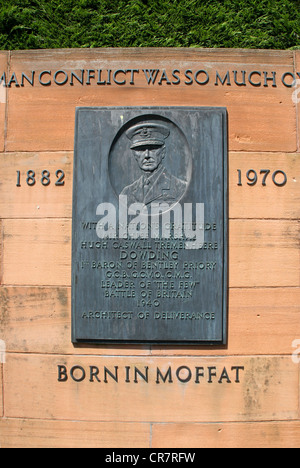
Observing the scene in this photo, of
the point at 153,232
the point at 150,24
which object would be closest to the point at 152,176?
the point at 153,232

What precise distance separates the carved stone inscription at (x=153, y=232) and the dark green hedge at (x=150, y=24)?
6.66 feet

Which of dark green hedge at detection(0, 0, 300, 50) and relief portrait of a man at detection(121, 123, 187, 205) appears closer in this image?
relief portrait of a man at detection(121, 123, 187, 205)

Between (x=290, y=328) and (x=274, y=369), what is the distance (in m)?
0.38

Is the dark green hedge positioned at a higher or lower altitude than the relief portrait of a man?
higher

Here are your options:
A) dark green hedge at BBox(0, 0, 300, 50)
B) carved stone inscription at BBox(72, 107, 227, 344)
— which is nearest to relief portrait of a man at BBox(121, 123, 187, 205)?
carved stone inscription at BBox(72, 107, 227, 344)

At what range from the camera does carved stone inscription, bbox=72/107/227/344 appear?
3.99 metres

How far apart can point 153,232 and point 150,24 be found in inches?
120

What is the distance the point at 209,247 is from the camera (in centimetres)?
400

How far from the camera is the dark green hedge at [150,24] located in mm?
5617

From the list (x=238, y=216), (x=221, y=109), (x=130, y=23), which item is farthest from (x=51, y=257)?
(x=130, y=23)

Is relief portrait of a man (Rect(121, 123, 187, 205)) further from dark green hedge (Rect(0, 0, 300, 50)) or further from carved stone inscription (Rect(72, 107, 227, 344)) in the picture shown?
dark green hedge (Rect(0, 0, 300, 50))

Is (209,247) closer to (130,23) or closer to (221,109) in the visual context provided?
(221,109)

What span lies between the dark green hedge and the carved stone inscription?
203cm
